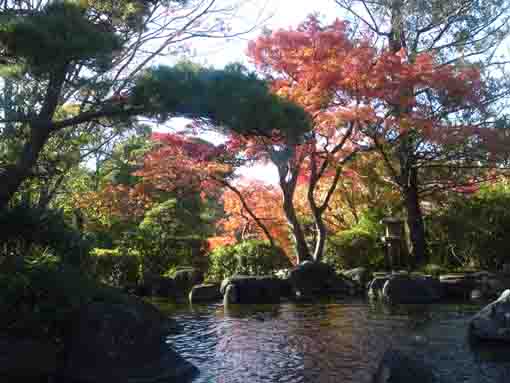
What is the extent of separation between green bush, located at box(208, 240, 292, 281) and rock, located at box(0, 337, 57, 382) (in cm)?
883

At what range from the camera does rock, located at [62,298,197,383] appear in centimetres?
523

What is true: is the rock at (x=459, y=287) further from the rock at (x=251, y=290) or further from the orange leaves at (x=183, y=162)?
the orange leaves at (x=183, y=162)

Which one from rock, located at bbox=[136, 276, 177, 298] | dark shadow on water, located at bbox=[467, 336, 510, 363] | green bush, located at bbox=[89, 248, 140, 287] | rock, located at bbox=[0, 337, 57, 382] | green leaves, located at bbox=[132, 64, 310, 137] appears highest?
green leaves, located at bbox=[132, 64, 310, 137]

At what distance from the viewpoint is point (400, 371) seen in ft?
15.0

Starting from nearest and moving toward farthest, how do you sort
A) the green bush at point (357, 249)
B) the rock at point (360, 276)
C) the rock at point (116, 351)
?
the rock at point (116, 351)
the rock at point (360, 276)
the green bush at point (357, 249)

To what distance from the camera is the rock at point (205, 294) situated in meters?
11.9

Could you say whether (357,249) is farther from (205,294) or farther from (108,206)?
(108,206)

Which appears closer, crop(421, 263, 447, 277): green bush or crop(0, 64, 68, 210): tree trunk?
crop(0, 64, 68, 210): tree trunk

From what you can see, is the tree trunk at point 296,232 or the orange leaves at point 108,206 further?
the orange leaves at point 108,206

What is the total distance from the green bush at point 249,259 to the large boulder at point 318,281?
1479 millimetres

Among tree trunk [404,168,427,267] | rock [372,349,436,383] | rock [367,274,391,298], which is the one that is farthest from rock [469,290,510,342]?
tree trunk [404,168,427,267]

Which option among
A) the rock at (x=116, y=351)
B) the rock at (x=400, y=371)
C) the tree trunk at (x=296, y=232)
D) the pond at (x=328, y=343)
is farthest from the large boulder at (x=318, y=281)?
the rock at (x=400, y=371)

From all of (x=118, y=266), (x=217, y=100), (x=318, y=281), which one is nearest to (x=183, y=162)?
(x=118, y=266)

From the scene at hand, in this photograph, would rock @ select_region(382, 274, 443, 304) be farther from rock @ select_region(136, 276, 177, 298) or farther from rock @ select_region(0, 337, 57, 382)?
rock @ select_region(0, 337, 57, 382)
